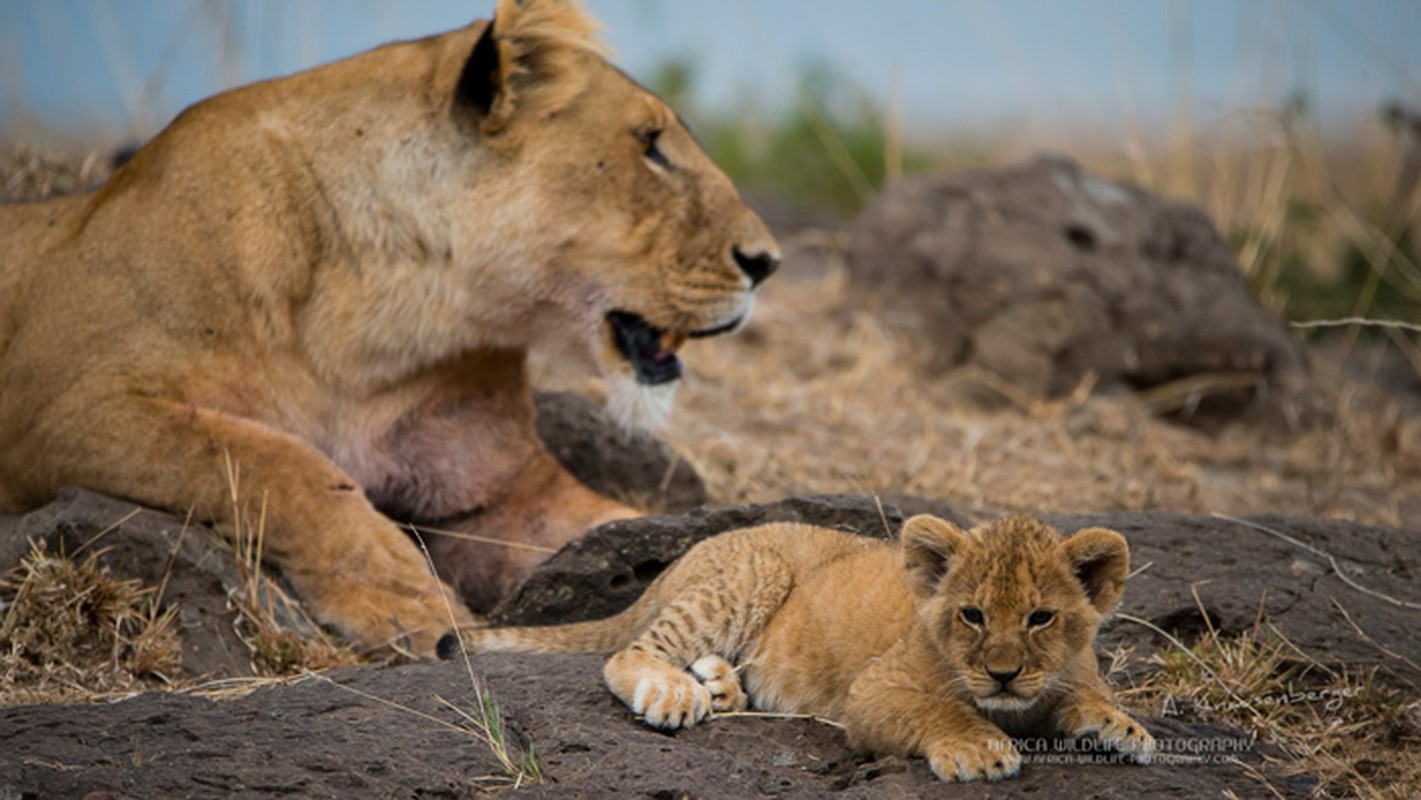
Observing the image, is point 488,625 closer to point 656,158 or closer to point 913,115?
point 656,158

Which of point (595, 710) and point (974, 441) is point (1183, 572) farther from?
point (974, 441)

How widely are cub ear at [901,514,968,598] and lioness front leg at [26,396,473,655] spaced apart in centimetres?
159

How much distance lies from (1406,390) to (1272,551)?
678cm

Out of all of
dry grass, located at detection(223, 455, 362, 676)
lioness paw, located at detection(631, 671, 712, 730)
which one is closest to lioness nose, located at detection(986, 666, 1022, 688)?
lioness paw, located at detection(631, 671, 712, 730)

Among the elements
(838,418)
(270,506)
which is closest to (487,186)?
(270,506)

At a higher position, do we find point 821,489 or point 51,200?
point 51,200

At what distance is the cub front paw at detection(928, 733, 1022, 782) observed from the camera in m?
3.28

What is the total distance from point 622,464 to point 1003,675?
3270mm

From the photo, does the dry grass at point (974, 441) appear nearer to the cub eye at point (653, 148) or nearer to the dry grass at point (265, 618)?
the cub eye at point (653, 148)

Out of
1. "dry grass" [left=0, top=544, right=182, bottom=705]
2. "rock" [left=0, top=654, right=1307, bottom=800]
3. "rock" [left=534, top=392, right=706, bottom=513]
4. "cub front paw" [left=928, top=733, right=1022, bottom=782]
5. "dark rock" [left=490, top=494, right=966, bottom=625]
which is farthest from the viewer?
"rock" [left=534, top=392, right=706, bottom=513]

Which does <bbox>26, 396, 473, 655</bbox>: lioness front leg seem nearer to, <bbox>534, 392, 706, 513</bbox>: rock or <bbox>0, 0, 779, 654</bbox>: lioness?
<bbox>0, 0, 779, 654</bbox>: lioness

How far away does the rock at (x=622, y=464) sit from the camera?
20.9ft

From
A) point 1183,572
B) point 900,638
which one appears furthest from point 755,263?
point 900,638

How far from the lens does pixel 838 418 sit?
8227 mm
